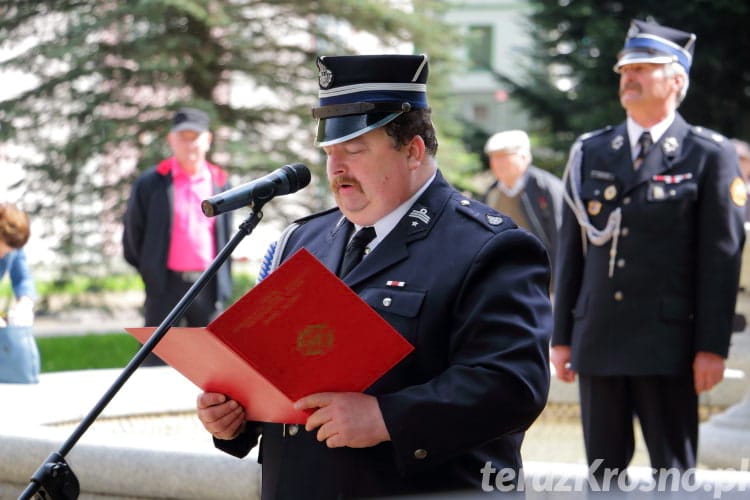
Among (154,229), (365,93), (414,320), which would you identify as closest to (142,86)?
(154,229)

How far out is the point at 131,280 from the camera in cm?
1959

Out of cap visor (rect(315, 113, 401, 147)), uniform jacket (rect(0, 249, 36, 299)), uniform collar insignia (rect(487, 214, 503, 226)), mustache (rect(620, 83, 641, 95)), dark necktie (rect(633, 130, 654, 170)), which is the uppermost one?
cap visor (rect(315, 113, 401, 147))

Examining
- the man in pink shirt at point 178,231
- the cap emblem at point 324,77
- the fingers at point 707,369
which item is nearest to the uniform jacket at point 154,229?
the man in pink shirt at point 178,231

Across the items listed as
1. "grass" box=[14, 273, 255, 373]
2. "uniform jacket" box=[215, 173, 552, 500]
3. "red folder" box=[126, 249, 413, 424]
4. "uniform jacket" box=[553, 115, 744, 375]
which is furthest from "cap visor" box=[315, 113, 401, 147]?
"grass" box=[14, 273, 255, 373]

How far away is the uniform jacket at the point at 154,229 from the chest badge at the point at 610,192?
3.98m

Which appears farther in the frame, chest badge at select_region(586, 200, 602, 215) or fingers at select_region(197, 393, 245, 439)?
chest badge at select_region(586, 200, 602, 215)

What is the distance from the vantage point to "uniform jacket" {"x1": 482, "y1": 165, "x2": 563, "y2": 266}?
934 centimetres

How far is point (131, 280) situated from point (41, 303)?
149 centimetres

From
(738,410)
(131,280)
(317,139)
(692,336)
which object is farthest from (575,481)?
(131,280)

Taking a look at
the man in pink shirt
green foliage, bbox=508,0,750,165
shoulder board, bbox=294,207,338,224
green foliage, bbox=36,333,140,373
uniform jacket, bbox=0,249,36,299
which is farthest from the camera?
green foliage, bbox=508,0,750,165

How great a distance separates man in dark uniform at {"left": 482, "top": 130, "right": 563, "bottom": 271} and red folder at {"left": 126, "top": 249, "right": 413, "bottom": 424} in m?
6.54

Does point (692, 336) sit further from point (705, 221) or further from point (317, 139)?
point (317, 139)

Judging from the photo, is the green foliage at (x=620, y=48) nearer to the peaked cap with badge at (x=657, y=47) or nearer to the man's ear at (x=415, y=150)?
the peaked cap with badge at (x=657, y=47)

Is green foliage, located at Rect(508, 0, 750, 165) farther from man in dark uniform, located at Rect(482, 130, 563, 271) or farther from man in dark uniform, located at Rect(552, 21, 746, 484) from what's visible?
man in dark uniform, located at Rect(552, 21, 746, 484)
